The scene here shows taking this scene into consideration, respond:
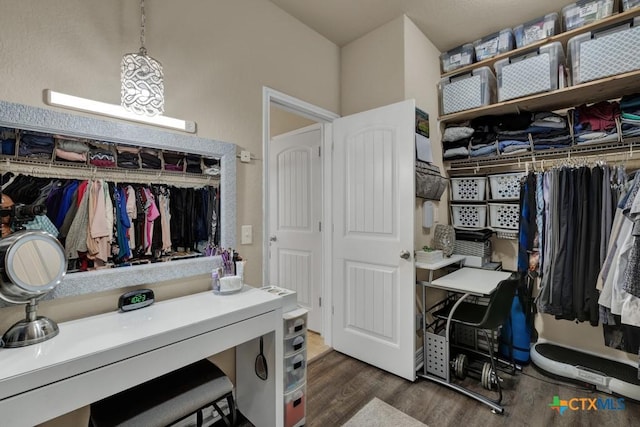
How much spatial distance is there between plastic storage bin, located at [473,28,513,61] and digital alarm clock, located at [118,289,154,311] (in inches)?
120

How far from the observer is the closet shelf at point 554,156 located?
206cm

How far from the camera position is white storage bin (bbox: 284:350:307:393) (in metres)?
1.65

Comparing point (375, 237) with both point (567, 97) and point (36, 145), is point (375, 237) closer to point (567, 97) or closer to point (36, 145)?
point (567, 97)

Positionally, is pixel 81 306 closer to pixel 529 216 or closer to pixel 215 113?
pixel 215 113

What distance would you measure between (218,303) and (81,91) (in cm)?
118

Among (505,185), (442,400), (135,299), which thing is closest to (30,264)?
(135,299)

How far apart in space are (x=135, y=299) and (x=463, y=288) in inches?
75.6

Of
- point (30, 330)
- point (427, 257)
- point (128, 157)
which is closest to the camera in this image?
point (30, 330)

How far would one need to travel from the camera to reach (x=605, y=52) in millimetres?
1881

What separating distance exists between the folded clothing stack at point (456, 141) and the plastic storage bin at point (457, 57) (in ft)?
1.73

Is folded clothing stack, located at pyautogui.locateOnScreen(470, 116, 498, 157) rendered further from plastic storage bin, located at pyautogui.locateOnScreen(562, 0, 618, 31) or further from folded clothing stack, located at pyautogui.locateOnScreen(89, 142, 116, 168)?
folded clothing stack, located at pyautogui.locateOnScreen(89, 142, 116, 168)

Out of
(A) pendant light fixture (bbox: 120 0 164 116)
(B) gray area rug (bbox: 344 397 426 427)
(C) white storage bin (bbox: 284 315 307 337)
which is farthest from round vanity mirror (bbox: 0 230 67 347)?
(B) gray area rug (bbox: 344 397 426 427)

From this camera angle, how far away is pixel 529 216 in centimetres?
227

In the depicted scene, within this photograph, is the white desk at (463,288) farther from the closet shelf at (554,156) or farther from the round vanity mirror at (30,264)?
the round vanity mirror at (30,264)
